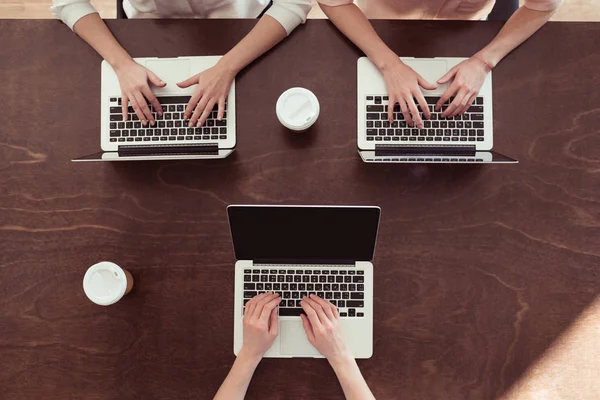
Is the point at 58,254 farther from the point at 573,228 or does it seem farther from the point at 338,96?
the point at 573,228

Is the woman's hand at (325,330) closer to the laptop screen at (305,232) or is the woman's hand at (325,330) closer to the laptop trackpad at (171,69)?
the laptop screen at (305,232)

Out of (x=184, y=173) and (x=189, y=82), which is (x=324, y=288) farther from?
(x=189, y=82)

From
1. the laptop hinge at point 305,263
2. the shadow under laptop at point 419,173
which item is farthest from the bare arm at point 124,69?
the shadow under laptop at point 419,173

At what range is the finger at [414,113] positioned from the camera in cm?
102

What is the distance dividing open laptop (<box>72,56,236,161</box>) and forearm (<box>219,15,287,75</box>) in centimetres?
7

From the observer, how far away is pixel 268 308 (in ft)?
3.33

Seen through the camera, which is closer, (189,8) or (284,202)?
(284,202)

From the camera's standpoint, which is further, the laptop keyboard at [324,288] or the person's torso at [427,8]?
the person's torso at [427,8]

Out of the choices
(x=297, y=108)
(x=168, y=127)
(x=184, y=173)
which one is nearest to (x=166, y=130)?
(x=168, y=127)

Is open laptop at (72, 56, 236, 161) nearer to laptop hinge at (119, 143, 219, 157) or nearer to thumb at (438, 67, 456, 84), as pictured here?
laptop hinge at (119, 143, 219, 157)

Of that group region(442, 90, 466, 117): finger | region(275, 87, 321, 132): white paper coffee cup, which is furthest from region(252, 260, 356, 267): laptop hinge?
region(442, 90, 466, 117): finger

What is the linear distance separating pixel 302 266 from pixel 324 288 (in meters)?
0.07

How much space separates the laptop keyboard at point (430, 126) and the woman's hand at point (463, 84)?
0.02 metres

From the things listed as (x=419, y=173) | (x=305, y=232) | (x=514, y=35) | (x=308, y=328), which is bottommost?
(x=308, y=328)
